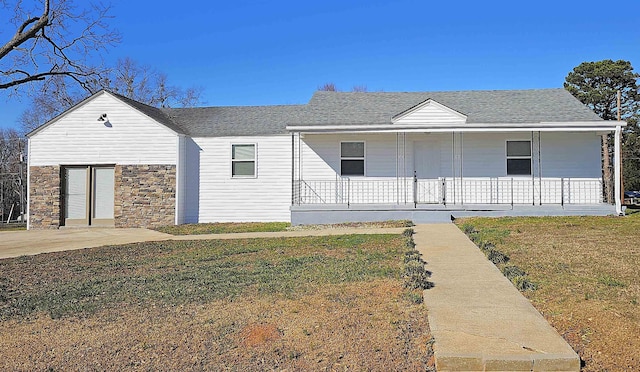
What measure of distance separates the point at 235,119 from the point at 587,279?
14.3 m

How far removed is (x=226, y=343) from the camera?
4605 millimetres

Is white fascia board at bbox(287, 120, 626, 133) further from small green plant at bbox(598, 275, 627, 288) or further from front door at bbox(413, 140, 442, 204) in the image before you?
small green plant at bbox(598, 275, 627, 288)

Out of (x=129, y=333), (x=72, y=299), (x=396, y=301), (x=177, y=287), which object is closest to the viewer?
(x=129, y=333)

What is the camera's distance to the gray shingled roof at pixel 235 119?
17.4 m

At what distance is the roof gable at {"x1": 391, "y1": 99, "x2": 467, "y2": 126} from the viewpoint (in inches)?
618

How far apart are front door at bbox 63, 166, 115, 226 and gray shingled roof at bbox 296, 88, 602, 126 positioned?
23.5 feet

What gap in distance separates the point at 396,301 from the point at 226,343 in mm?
2114

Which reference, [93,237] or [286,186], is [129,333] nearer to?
[93,237]

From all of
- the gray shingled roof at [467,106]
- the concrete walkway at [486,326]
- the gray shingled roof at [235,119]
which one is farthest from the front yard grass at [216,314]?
the gray shingled roof at [235,119]

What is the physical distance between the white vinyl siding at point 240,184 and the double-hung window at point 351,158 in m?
1.90

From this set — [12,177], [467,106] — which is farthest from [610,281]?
[12,177]

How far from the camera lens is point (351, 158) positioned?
16.6 meters

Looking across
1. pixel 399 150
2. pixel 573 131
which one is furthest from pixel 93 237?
pixel 573 131

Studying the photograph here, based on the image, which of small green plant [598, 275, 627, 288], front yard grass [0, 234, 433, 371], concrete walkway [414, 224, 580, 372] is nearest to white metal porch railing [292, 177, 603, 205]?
front yard grass [0, 234, 433, 371]
